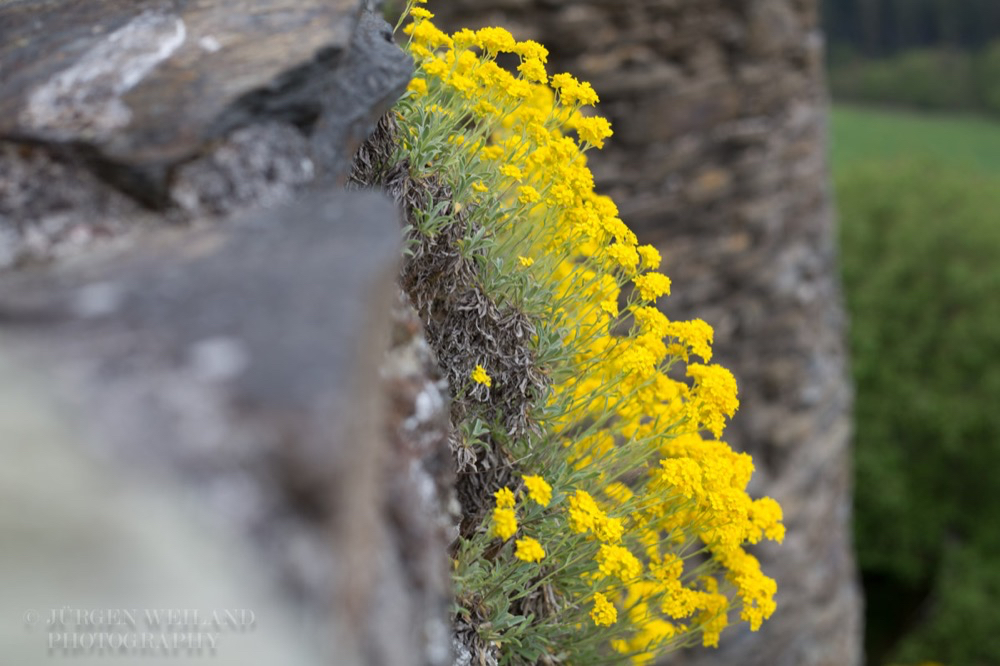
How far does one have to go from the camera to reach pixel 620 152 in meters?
5.19

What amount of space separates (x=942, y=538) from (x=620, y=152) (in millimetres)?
8551

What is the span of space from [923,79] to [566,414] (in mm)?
36479

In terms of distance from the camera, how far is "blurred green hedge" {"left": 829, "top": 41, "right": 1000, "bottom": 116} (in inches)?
1282

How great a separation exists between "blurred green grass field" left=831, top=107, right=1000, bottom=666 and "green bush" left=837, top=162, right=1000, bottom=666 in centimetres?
2

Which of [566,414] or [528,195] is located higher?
[528,195]

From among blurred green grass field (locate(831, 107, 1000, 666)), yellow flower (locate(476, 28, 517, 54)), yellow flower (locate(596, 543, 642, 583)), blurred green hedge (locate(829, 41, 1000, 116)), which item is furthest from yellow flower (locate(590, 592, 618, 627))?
blurred green hedge (locate(829, 41, 1000, 116))

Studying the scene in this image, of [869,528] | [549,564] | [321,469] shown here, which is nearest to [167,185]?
[321,469]

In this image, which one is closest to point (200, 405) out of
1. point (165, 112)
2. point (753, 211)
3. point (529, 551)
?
point (165, 112)

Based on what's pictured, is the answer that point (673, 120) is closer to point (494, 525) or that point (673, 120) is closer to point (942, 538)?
point (494, 525)

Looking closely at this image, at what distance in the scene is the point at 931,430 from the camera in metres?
11.1

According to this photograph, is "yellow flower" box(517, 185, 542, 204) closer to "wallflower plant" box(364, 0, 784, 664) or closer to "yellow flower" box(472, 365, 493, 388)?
"wallflower plant" box(364, 0, 784, 664)

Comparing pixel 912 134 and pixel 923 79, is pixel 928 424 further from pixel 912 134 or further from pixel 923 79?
pixel 923 79

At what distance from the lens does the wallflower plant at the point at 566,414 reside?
5.96 feet

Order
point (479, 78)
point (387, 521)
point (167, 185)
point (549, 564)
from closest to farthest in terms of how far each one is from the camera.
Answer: point (387, 521), point (167, 185), point (549, 564), point (479, 78)
